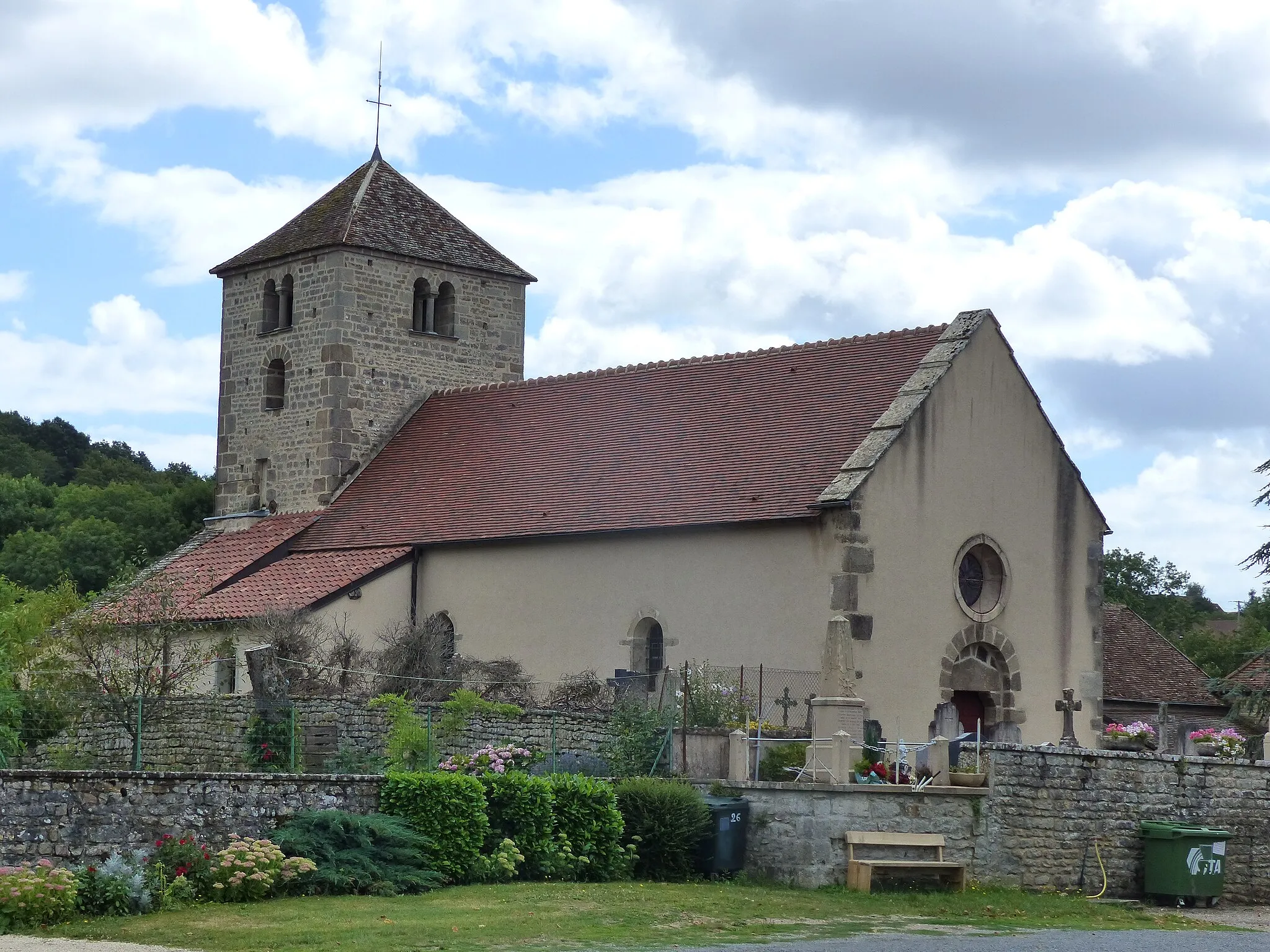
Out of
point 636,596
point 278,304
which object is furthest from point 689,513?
point 278,304

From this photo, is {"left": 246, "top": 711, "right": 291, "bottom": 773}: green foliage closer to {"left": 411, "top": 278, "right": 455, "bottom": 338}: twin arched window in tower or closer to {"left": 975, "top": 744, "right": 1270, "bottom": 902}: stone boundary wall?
{"left": 975, "top": 744, "right": 1270, "bottom": 902}: stone boundary wall

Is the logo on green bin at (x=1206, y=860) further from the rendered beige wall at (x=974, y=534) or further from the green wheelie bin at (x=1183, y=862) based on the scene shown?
the rendered beige wall at (x=974, y=534)

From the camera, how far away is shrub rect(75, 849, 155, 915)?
60.0 feet

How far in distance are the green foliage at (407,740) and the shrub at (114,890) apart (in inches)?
206

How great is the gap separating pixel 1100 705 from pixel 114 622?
647 inches

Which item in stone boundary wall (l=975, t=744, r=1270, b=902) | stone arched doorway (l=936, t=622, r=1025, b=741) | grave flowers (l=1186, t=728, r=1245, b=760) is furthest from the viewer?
stone arched doorway (l=936, t=622, r=1025, b=741)

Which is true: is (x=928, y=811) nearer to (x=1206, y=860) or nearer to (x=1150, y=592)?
(x=1206, y=860)

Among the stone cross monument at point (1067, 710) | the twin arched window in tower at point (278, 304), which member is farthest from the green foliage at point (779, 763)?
the twin arched window in tower at point (278, 304)

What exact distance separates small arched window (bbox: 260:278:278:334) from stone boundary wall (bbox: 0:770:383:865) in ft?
70.2

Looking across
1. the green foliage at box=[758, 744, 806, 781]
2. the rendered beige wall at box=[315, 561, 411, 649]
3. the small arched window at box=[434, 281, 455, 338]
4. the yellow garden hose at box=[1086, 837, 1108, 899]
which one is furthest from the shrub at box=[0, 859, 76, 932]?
the small arched window at box=[434, 281, 455, 338]

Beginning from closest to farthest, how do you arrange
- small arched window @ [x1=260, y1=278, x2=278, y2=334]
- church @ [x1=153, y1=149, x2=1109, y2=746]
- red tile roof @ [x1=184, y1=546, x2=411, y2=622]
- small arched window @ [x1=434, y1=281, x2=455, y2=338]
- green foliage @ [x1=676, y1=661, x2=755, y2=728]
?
1. green foliage @ [x1=676, y1=661, x2=755, y2=728]
2. church @ [x1=153, y1=149, x2=1109, y2=746]
3. red tile roof @ [x1=184, y1=546, x2=411, y2=622]
4. small arched window @ [x1=434, y1=281, x2=455, y2=338]
5. small arched window @ [x1=260, y1=278, x2=278, y2=334]

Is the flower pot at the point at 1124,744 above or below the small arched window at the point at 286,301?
below

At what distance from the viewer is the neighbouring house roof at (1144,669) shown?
42.2 metres

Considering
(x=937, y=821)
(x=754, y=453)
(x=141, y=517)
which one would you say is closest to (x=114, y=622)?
(x=754, y=453)
